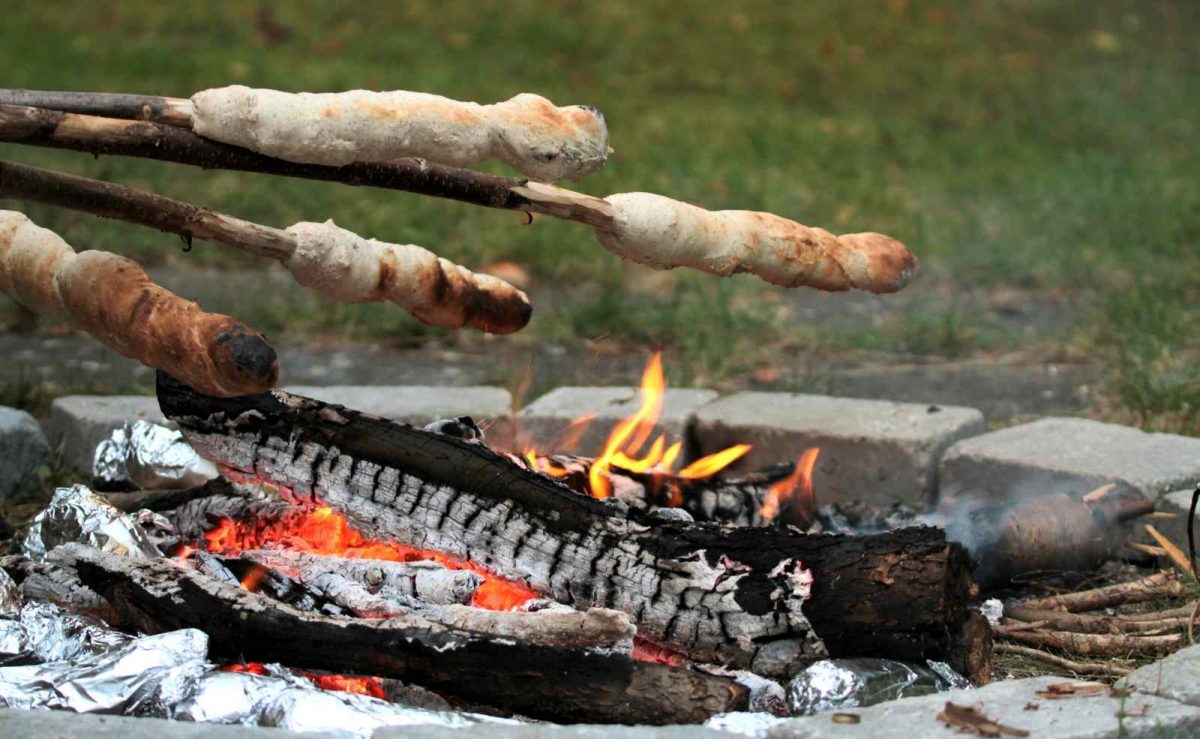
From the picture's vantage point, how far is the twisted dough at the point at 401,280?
240cm

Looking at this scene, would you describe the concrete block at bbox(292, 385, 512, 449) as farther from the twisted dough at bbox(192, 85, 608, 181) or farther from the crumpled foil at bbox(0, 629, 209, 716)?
the twisted dough at bbox(192, 85, 608, 181)

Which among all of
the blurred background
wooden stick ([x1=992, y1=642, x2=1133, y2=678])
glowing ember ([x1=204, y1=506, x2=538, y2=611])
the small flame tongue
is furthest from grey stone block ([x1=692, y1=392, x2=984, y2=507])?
glowing ember ([x1=204, y1=506, x2=538, y2=611])

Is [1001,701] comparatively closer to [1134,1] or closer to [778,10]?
[778,10]

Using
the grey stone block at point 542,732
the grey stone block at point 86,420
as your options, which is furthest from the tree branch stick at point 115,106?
the grey stone block at point 86,420

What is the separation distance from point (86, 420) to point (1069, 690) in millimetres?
2602

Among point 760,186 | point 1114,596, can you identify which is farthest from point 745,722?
point 760,186

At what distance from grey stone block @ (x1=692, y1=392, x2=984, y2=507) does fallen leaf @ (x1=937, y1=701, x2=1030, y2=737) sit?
1.52 meters

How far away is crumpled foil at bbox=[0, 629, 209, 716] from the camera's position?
7.36 ft

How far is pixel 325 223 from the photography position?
239cm

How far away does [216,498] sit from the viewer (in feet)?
9.95

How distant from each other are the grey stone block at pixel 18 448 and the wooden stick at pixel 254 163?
163 cm

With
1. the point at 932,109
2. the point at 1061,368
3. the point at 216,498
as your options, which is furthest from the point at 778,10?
the point at 216,498

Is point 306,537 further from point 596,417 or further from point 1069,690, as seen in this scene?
point 1069,690

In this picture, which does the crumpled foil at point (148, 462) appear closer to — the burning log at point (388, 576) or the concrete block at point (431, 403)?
the concrete block at point (431, 403)
